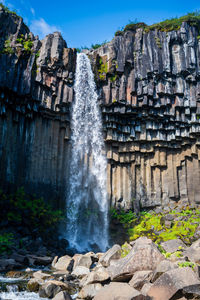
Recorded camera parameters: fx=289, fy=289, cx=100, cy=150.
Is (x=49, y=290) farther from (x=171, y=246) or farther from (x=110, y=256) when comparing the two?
(x=171, y=246)

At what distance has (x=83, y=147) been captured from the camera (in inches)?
820

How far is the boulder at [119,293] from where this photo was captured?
6.11 metres

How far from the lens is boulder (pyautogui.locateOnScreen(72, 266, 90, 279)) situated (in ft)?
32.7

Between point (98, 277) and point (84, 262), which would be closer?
point (98, 277)

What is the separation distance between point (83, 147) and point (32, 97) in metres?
5.11

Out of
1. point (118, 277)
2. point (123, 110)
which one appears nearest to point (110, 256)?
point (118, 277)

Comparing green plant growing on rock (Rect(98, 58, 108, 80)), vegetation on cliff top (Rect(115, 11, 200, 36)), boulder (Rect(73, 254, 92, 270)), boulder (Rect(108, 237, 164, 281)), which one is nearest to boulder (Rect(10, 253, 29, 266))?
boulder (Rect(73, 254, 92, 270))

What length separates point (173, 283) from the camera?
6359 mm

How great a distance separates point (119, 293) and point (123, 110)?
1490 centimetres

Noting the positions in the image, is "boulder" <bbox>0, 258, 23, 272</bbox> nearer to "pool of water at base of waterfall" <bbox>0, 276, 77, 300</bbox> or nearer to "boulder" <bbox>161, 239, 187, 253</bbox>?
"pool of water at base of waterfall" <bbox>0, 276, 77, 300</bbox>

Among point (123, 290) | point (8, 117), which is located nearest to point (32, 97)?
point (8, 117)

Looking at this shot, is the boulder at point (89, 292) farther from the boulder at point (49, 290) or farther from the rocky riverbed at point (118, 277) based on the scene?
the boulder at point (49, 290)

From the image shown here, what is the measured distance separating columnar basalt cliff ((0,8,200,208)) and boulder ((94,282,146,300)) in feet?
39.6

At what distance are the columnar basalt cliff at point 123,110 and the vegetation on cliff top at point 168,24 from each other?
1.75ft
